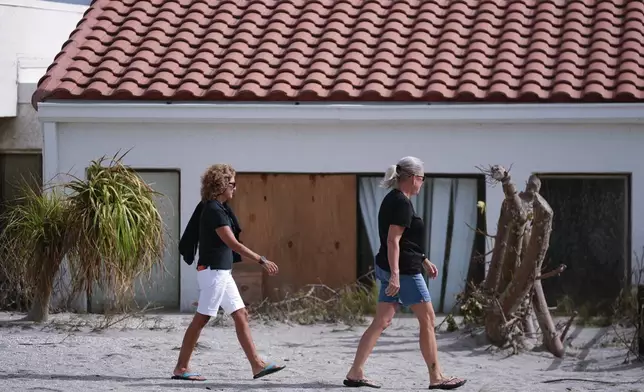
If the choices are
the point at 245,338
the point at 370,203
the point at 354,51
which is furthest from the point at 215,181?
the point at 354,51

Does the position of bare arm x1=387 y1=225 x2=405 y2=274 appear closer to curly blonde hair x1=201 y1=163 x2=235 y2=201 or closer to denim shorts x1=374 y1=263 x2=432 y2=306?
denim shorts x1=374 y1=263 x2=432 y2=306

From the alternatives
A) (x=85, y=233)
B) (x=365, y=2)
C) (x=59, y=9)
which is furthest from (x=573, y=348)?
(x=59, y=9)

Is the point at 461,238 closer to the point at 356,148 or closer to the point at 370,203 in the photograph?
the point at 370,203

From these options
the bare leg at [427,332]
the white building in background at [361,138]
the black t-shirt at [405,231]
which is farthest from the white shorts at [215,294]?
the white building in background at [361,138]

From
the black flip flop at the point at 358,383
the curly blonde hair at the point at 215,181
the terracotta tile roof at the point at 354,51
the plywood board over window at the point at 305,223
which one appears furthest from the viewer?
the plywood board over window at the point at 305,223

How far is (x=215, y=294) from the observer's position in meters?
8.71

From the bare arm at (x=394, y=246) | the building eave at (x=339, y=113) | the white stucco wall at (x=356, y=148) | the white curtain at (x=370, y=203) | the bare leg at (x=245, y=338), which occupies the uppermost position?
the building eave at (x=339, y=113)

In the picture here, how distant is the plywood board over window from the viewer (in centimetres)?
1396

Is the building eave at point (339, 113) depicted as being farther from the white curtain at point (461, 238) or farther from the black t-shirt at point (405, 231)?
the black t-shirt at point (405, 231)

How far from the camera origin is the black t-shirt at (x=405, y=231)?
27.7 ft

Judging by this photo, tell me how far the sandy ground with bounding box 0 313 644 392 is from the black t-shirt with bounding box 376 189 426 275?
3.22ft

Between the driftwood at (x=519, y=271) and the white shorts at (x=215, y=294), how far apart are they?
9.73 feet

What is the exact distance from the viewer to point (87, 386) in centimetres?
859

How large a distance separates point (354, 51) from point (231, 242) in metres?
6.26
